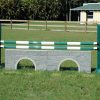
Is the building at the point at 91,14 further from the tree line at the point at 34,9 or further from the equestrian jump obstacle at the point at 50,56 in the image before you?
the equestrian jump obstacle at the point at 50,56

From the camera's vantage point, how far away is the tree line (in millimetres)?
65312

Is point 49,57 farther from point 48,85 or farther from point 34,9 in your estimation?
point 34,9

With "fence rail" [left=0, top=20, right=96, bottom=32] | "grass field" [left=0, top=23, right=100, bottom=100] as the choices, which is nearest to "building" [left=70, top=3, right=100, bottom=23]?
"fence rail" [left=0, top=20, right=96, bottom=32]

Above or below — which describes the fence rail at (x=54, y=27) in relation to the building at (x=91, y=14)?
below

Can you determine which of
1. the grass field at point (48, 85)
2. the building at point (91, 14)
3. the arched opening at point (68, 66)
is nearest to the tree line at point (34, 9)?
the building at point (91, 14)

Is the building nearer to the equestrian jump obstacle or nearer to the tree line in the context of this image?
the tree line

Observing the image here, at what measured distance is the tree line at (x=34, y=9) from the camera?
2571 inches

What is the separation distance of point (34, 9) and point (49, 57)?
60348 millimetres

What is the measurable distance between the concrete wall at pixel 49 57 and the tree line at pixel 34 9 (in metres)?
53.3

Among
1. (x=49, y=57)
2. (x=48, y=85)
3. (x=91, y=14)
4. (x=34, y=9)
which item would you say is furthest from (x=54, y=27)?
(x=48, y=85)

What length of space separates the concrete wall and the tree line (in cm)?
5332

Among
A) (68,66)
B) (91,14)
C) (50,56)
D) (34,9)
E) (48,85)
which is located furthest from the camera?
(34,9)

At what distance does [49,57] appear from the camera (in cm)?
1114

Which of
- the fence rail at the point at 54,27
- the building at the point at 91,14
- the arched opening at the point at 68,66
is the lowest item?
the arched opening at the point at 68,66
